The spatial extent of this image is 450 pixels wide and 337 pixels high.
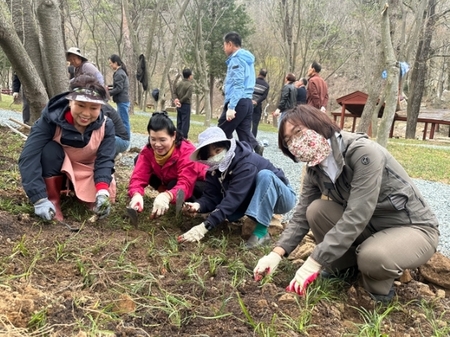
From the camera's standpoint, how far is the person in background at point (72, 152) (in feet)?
8.79

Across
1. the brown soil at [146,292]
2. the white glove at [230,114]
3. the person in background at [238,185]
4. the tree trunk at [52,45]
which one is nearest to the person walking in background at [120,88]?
the tree trunk at [52,45]

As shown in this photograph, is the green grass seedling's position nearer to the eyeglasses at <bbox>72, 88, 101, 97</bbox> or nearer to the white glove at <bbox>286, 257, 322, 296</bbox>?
the white glove at <bbox>286, 257, 322, 296</bbox>

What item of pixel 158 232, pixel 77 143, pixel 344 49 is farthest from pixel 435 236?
pixel 344 49

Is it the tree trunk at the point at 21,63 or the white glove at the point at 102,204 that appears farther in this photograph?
the tree trunk at the point at 21,63

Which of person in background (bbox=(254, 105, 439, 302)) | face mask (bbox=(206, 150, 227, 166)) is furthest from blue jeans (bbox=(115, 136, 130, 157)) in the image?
person in background (bbox=(254, 105, 439, 302))

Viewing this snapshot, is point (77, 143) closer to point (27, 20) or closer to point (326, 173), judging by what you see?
point (326, 173)

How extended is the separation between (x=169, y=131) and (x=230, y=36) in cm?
257

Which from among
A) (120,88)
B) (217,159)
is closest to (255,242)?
(217,159)

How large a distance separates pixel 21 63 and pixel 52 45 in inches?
27.6

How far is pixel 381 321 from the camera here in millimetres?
1958

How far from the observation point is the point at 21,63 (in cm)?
424

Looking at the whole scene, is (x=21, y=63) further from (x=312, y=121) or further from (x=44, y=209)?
(x=312, y=121)

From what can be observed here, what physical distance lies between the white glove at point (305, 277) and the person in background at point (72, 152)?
1.36 meters

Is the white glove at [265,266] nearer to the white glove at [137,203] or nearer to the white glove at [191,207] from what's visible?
the white glove at [191,207]
